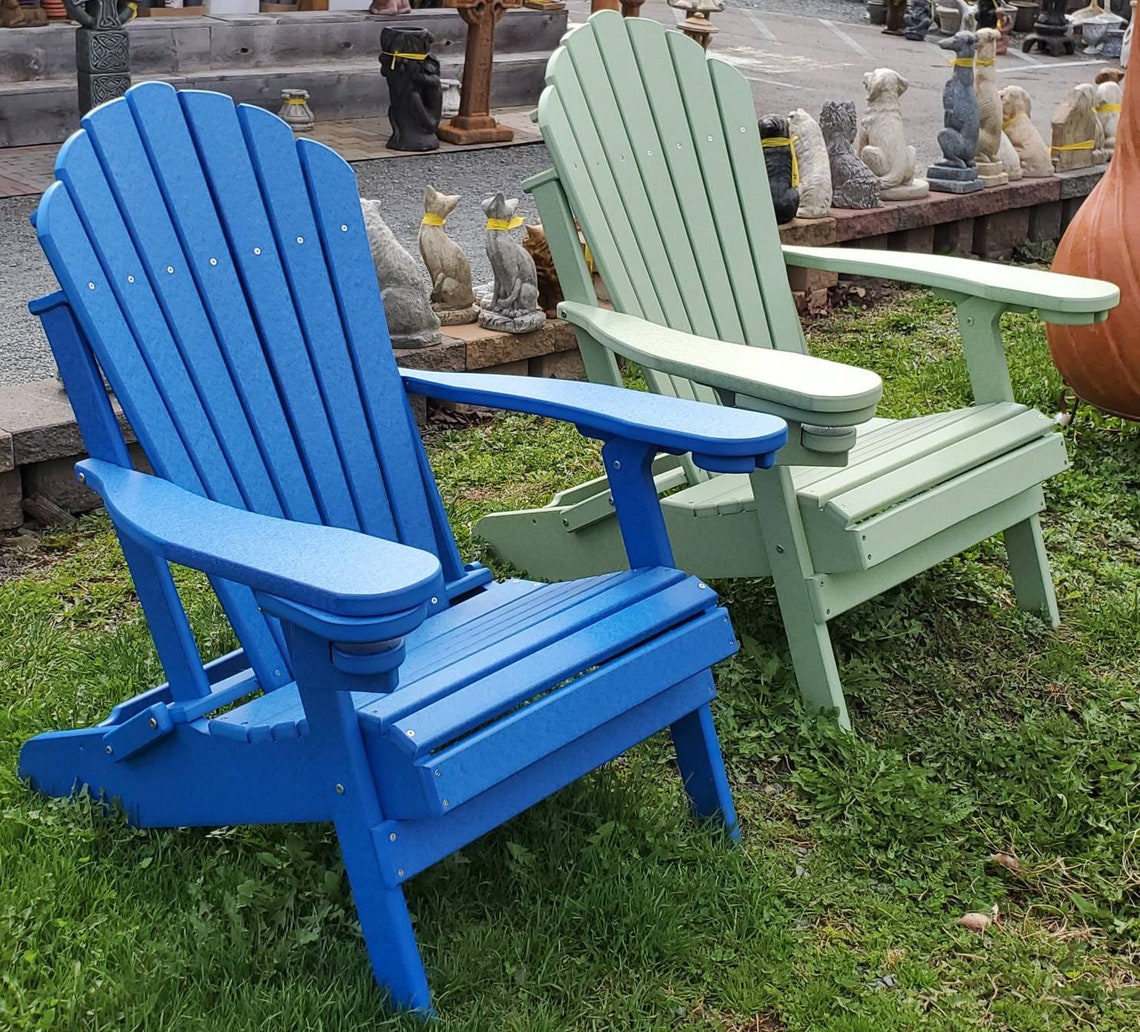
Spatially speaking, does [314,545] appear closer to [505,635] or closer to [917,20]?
[505,635]

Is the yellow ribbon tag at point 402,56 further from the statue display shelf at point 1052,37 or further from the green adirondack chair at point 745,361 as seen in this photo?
the statue display shelf at point 1052,37

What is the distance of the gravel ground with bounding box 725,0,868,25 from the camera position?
13906 mm

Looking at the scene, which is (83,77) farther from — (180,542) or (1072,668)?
(1072,668)

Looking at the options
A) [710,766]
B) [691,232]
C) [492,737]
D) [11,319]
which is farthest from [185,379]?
[11,319]

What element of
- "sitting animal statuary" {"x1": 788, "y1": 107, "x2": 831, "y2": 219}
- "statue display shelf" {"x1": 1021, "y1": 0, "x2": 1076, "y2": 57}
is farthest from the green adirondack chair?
"statue display shelf" {"x1": 1021, "y1": 0, "x2": 1076, "y2": 57}

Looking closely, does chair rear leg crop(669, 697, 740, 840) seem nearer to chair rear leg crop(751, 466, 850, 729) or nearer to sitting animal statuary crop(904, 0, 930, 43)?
chair rear leg crop(751, 466, 850, 729)

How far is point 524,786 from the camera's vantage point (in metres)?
1.94

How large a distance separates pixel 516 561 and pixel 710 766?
2.99 ft

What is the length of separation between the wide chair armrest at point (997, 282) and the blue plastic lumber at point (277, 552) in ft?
4.99

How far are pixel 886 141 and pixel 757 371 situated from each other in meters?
3.24

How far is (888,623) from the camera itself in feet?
9.78

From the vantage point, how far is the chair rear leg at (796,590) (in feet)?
8.20

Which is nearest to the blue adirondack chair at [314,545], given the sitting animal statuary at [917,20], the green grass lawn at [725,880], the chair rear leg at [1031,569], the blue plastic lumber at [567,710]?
the blue plastic lumber at [567,710]

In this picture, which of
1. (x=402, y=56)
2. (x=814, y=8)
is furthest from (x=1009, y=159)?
(x=814, y=8)
